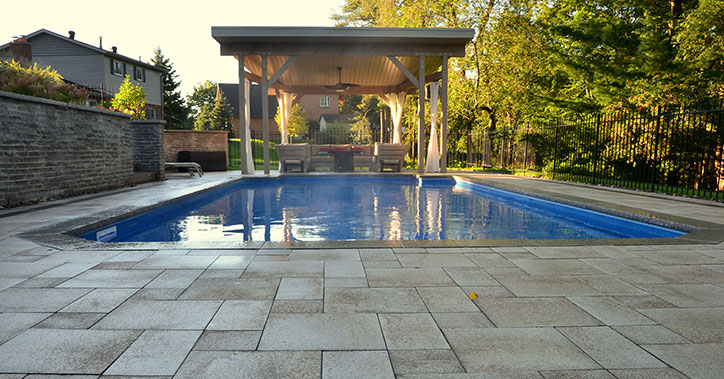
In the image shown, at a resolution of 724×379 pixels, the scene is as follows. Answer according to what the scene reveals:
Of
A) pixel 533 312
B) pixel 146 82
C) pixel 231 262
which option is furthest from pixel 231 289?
pixel 146 82

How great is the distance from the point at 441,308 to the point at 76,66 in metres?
28.4

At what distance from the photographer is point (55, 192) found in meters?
6.69

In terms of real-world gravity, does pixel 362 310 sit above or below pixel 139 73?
below

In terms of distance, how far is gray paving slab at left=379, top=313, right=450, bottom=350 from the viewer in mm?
1896

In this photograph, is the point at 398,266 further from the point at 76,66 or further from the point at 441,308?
the point at 76,66

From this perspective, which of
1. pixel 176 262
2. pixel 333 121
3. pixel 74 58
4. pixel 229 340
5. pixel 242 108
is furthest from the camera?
pixel 333 121

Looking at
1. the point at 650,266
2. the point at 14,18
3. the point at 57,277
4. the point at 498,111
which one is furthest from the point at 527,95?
the point at 14,18

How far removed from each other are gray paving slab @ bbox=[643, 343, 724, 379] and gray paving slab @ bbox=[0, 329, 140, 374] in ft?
7.95

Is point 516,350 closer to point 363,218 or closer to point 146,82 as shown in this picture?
point 363,218

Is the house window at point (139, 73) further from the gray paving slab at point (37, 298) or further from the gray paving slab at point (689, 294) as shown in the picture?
the gray paving slab at point (689, 294)

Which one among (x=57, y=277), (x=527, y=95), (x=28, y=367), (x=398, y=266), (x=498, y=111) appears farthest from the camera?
(x=498, y=111)

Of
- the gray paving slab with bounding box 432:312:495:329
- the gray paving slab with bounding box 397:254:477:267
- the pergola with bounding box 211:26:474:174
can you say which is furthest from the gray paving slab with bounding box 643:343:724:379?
the pergola with bounding box 211:26:474:174

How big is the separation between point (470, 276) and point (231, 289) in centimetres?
171

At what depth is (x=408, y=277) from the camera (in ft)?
9.65
